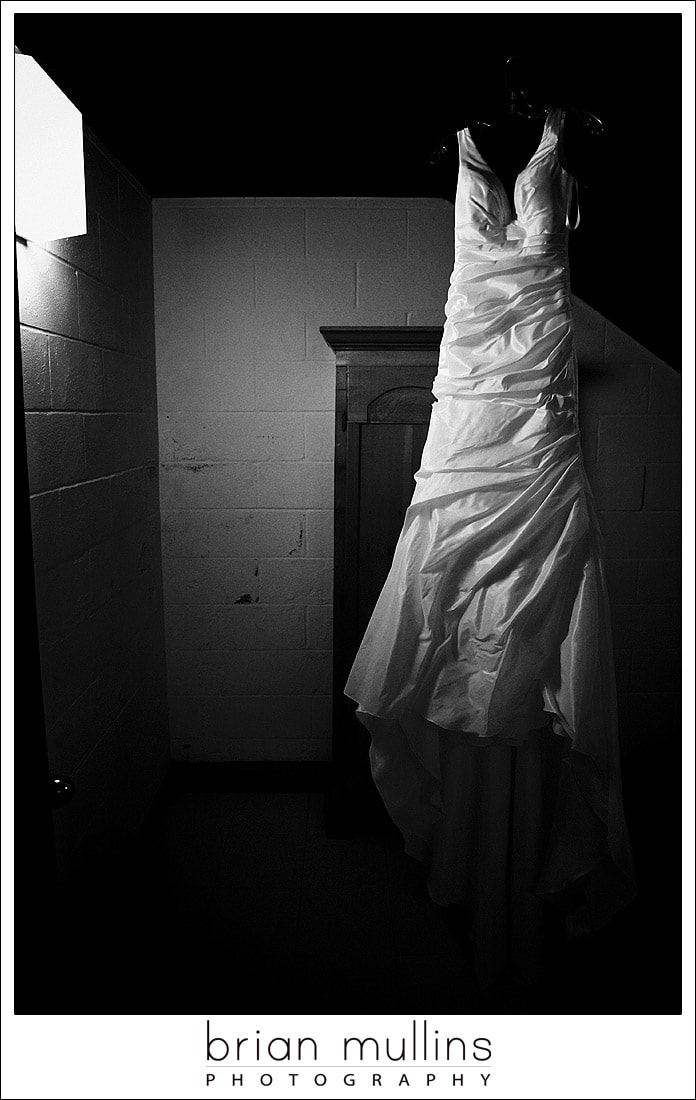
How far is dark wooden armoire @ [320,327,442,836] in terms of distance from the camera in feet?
7.27

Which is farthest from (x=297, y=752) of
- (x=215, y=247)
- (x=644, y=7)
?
(x=644, y=7)

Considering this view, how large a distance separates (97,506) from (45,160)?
2.71 feet

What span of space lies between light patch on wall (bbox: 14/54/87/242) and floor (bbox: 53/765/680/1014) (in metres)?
1.64

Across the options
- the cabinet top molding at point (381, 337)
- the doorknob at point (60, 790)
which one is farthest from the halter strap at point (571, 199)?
the doorknob at point (60, 790)

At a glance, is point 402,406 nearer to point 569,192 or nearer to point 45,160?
point 569,192

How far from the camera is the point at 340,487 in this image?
230cm

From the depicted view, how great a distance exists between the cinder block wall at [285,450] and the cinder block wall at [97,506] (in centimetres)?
13

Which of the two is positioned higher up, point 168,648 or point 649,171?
point 649,171

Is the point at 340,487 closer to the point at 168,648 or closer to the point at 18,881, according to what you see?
the point at 168,648

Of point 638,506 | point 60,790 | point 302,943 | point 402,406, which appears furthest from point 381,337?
point 302,943

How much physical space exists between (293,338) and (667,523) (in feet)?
5.04

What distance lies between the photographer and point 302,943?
192cm

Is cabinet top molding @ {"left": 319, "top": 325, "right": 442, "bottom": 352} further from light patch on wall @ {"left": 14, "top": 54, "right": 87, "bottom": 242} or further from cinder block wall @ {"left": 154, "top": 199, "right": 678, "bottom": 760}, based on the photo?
light patch on wall @ {"left": 14, "top": 54, "right": 87, "bottom": 242}

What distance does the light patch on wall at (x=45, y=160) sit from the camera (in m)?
1.45
